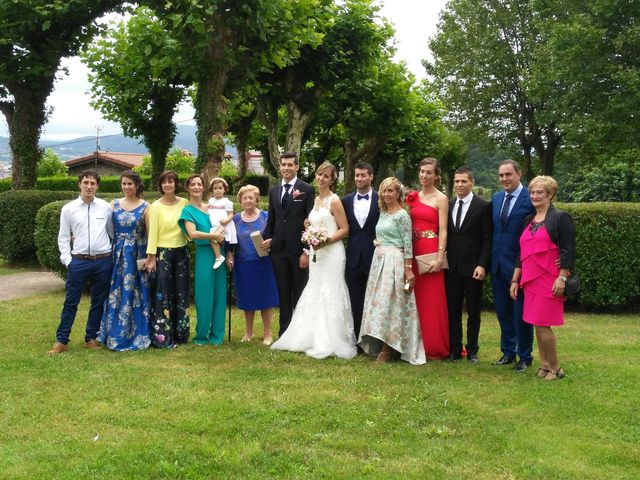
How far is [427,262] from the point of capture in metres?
6.80

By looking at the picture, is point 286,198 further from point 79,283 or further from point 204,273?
point 79,283

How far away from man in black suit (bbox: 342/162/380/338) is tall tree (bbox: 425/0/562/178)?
30.3m

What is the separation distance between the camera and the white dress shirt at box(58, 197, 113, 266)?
7.27 metres

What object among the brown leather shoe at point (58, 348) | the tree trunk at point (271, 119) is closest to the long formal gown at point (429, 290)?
the brown leather shoe at point (58, 348)

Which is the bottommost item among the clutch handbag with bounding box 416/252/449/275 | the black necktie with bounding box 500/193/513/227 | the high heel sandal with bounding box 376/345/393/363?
the high heel sandal with bounding box 376/345/393/363

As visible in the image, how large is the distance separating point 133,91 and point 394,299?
1586 cm

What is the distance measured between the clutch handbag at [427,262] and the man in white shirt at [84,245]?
3499mm

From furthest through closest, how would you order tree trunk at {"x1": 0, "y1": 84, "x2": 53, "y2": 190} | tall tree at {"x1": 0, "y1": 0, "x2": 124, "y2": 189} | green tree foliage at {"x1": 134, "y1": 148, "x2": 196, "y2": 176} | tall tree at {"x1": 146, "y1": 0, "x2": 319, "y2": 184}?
green tree foliage at {"x1": 134, "y1": 148, "x2": 196, "y2": 176}
tree trunk at {"x1": 0, "y1": 84, "x2": 53, "y2": 190}
tall tree at {"x1": 0, "y1": 0, "x2": 124, "y2": 189}
tall tree at {"x1": 146, "y1": 0, "x2": 319, "y2": 184}

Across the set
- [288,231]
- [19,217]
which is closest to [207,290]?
[288,231]

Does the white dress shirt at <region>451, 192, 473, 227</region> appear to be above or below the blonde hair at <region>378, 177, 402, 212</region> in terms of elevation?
below

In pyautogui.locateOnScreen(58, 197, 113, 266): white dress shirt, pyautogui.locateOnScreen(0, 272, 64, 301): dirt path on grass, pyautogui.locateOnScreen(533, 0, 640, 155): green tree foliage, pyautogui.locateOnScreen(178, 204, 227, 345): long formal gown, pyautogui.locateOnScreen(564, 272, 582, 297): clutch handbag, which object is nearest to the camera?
pyautogui.locateOnScreen(564, 272, 582, 297): clutch handbag

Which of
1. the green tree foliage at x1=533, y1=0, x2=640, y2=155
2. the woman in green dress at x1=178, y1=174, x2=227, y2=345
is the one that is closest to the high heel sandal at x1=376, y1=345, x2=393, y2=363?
the woman in green dress at x1=178, y1=174, x2=227, y2=345

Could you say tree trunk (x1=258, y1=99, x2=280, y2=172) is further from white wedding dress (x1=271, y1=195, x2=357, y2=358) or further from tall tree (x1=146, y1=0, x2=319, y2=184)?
white wedding dress (x1=271, y1=195, x2=357, y2=358)

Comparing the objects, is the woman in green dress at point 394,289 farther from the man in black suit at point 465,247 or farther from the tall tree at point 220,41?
the tall tree at point 220,41
